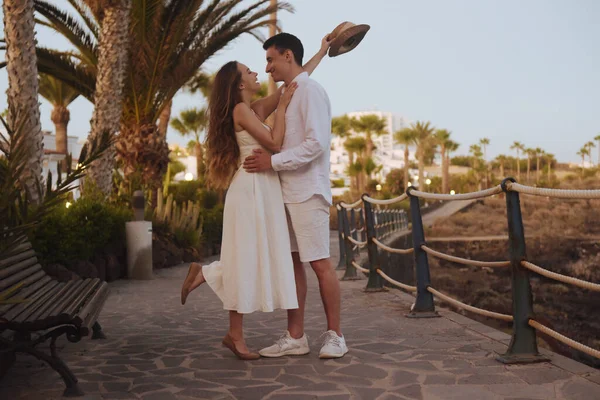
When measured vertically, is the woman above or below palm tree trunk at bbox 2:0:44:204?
below

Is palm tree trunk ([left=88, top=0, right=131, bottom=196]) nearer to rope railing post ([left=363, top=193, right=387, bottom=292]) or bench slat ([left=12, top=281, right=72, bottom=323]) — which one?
rope railing post ([left=363, top=193, right=387, bottom=292])

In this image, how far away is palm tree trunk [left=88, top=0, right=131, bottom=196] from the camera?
13.8 metres

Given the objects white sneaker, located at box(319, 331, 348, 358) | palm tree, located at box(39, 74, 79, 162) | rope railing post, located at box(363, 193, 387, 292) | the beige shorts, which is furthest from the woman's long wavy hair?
palm tree, located at box(39, 74, 79, 162)

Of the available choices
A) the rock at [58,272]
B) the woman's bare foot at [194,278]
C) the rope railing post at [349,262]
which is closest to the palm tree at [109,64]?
the rock at [58,272]

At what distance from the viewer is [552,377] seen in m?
3.79

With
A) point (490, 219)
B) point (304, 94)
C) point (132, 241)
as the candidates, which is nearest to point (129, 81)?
point (132, 241)

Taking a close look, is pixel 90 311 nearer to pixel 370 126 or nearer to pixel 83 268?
pixel 83 268

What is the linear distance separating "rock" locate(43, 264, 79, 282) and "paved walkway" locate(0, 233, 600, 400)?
2786 millimetres

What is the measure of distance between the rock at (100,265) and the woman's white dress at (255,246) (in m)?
6.11

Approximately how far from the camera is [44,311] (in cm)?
389

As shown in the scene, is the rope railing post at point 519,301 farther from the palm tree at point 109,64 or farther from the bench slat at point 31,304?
the palm tree at point 109,64

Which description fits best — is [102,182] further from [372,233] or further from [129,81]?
[372,233]

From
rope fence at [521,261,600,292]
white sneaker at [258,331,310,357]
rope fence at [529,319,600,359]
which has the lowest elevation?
white sneaker at [258,331,310,357]

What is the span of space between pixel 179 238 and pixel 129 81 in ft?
13.3
